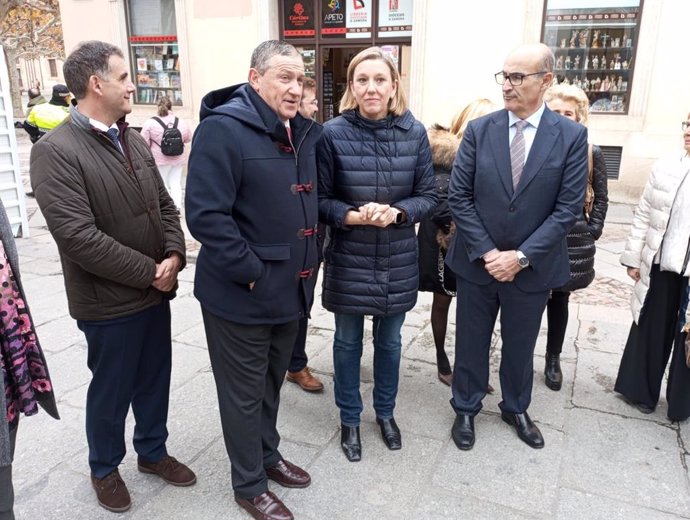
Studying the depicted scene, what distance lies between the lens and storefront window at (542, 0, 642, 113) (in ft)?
29.0

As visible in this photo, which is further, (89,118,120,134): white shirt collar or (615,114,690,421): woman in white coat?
(615,114,690,421): woman in white coat

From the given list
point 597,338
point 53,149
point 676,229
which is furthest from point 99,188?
point 597,338

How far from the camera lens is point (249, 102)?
87.9 inches

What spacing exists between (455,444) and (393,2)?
9051 mm

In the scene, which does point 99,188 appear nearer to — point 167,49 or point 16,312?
point 16,312

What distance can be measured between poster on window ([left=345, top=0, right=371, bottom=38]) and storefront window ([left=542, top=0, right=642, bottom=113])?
317 cm

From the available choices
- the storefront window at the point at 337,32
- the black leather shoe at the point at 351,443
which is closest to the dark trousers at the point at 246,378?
the black leather shoe at the point at 351,443

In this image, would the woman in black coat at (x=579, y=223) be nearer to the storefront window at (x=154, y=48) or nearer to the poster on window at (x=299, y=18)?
the poster on window at (x=299, y=18)

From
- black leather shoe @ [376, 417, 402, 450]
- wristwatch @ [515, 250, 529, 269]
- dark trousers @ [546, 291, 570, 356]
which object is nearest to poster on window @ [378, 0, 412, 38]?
dark trousers @ [546, 291, 570, 356]

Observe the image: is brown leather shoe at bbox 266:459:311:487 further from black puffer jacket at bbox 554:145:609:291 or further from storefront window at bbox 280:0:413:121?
storefront window at bbox 280:0:413:121

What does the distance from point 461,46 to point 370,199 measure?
7493mm

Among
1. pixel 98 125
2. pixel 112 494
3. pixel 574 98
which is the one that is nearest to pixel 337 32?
pixel 574 98

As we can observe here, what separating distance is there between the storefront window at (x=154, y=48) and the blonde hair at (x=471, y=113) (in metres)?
9.86

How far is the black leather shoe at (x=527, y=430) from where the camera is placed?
9.98ft
